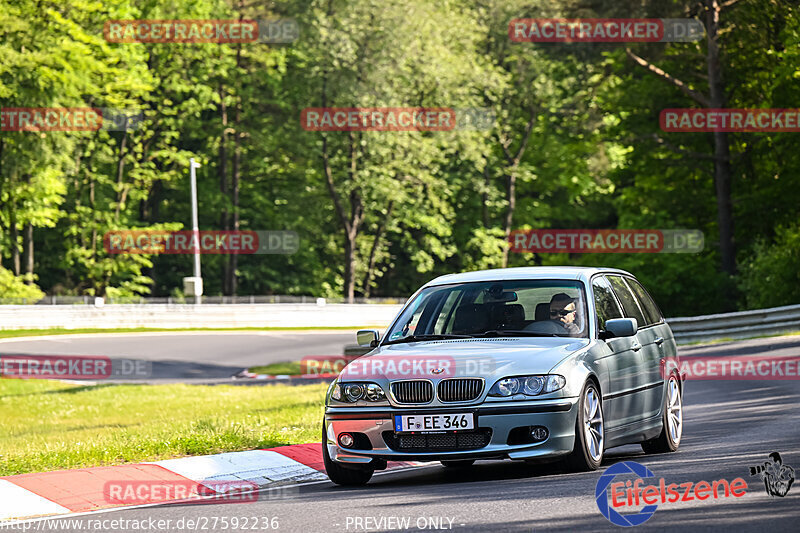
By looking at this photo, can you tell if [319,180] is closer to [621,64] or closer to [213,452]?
[621,64]

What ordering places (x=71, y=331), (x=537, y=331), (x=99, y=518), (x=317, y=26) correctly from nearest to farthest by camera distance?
(x=99, y=518) < (x=537, y=331) < (x=71, y=331) < (x=317, y=26)

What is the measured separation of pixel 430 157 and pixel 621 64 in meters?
21.9

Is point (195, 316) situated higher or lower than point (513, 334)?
lower

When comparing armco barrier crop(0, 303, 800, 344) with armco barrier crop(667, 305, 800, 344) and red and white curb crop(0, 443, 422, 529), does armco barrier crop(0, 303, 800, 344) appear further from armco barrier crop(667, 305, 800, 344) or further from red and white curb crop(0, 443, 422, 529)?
red and white curb crop(0, 443, 422, 529)

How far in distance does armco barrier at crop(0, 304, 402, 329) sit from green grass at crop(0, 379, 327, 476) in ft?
56.4

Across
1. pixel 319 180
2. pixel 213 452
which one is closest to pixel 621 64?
pixel 319 180

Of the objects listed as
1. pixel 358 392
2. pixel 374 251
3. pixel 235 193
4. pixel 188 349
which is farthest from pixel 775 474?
pixel 374 251

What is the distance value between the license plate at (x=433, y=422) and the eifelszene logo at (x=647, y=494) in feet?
3.45

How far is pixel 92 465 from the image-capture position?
1029 centimetres

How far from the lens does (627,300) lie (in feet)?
37.3

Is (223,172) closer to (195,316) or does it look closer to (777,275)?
(195,316)

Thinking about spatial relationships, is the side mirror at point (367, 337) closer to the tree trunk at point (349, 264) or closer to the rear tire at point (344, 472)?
the rear tire at point (344, 472)

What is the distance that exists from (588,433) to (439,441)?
121cm

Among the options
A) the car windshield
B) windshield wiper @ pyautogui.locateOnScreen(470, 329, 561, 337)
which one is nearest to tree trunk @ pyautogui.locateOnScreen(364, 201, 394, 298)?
the car windshield
